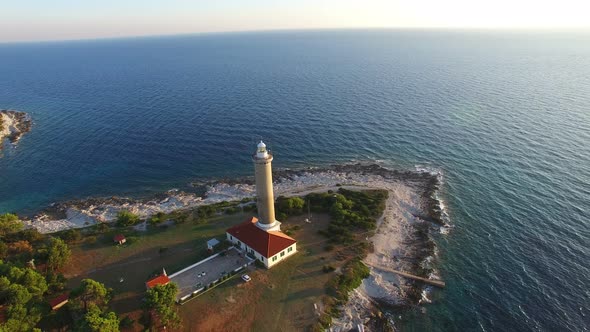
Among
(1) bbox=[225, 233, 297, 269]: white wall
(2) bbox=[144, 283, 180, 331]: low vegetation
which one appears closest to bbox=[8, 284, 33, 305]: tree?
(2) bbox=[144, 283, 180, 331]: low vegetation

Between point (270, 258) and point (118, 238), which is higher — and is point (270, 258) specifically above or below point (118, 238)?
above

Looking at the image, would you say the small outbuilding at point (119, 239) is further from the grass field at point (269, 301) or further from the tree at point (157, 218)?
the grass field at point (269, 301)

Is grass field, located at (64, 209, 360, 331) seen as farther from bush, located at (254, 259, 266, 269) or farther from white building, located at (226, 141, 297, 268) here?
white building, located at (226, 141, 297, 268)

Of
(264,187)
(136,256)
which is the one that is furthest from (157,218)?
(264,187)

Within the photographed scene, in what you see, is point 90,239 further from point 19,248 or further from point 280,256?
point 280,256

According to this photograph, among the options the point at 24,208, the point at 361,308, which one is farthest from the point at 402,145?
the point at 24,208

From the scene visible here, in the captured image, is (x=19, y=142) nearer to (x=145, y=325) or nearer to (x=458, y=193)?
(x=145, y=325)
